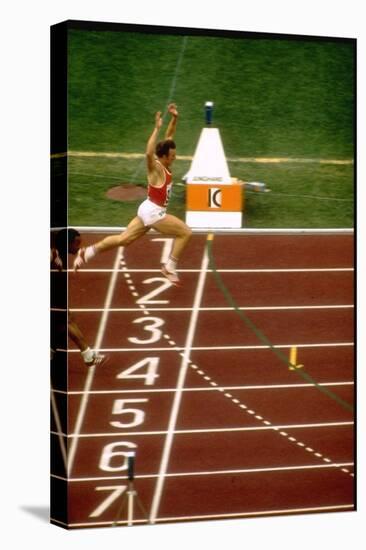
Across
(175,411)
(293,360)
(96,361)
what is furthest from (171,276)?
(293,360)

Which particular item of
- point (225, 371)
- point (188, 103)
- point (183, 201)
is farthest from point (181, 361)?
point (188, 103)

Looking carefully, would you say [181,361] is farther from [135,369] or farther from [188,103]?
[188,103]

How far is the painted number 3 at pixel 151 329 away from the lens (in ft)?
34.2

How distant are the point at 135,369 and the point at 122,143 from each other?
1.52 metres

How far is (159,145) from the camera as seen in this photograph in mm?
10477

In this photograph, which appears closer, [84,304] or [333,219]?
[84,304]

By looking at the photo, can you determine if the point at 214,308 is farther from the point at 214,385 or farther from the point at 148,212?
the point at 148,212

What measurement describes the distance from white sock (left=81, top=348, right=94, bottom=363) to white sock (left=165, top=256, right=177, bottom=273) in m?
0.78

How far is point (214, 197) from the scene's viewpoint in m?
10.7

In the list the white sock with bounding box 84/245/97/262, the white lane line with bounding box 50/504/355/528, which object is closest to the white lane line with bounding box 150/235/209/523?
the white lane line with bounding box 50/504/355/528

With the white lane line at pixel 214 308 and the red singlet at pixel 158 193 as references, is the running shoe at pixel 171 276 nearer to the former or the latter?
the white lane line at pixel 214 308

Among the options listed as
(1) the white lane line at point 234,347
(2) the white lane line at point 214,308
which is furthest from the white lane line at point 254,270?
(1) the white lane line at point 234,347

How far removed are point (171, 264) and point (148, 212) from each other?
1.29 feet

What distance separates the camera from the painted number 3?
1044 cm
